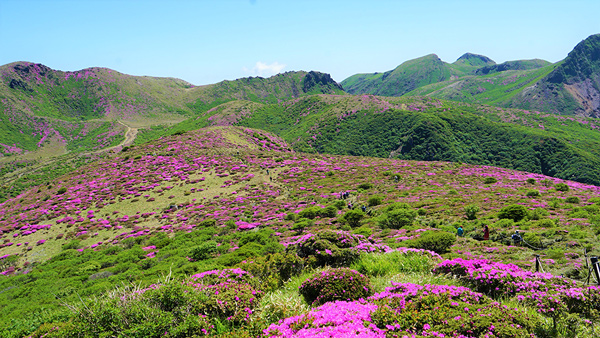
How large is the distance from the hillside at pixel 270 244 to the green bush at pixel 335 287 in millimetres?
139

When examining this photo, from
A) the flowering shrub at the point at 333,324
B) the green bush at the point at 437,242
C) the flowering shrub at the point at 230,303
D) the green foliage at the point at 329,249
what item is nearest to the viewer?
the flowering shrub at the point at 333,324

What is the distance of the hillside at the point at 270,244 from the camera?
691 cm

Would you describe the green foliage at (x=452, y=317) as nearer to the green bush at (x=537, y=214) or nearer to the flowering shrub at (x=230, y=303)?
the flowering shrub at (x=230, y=303)

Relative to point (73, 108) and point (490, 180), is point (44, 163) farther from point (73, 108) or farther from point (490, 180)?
point (490, 180)

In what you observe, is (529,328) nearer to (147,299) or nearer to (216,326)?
(216,326)

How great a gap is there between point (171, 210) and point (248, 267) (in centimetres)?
2810

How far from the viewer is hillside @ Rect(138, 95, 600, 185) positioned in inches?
4077

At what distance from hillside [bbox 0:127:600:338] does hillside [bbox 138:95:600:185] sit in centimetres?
→ 6978

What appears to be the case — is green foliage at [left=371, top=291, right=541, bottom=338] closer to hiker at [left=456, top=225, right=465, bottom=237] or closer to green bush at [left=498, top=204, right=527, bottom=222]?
hiker at [left=456, top=225, right=465, bottom=237]

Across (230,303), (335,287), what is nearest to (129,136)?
(230,303)

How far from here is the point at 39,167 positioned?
8494 centimetres

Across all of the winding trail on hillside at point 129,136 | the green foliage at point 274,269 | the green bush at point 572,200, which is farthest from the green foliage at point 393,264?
the winding trail on hillside at point 129,136

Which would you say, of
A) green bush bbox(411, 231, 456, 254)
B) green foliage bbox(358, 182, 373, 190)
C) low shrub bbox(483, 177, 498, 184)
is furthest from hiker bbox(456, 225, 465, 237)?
low shrub bbox(483, 177, 498, 184)

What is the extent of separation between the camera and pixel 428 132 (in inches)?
4675
